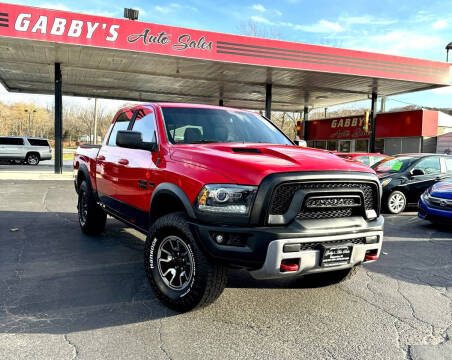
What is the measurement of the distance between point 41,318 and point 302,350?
2166 mm

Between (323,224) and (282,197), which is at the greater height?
(282,197)

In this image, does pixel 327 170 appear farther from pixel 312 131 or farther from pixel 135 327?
pixel 312 131

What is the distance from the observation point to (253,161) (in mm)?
3213

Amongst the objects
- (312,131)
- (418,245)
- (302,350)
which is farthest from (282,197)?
(312,131)

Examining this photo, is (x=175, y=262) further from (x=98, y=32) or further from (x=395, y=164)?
(x=98, y=32)

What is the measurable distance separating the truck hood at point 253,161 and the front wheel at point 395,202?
6.68 metres

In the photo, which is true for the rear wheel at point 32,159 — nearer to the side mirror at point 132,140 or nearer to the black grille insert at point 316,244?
the side mirror at point 132,140

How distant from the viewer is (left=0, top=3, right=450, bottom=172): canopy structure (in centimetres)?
1416

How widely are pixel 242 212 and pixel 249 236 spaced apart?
0.19m

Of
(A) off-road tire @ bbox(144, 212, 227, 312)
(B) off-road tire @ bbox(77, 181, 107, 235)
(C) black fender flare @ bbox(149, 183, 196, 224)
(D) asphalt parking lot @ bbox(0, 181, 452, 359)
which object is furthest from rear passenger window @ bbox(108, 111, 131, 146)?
(A) off-road tire @ bbox(144, 212, 227, 312)

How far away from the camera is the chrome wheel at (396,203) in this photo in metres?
9.71

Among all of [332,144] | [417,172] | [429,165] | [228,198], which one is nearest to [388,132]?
[332,144]

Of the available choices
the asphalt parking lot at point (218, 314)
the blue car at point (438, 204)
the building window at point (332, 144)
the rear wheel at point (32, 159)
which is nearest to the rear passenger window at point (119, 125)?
the asphalt parking lot at point (218, 314)

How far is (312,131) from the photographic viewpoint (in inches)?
1299
